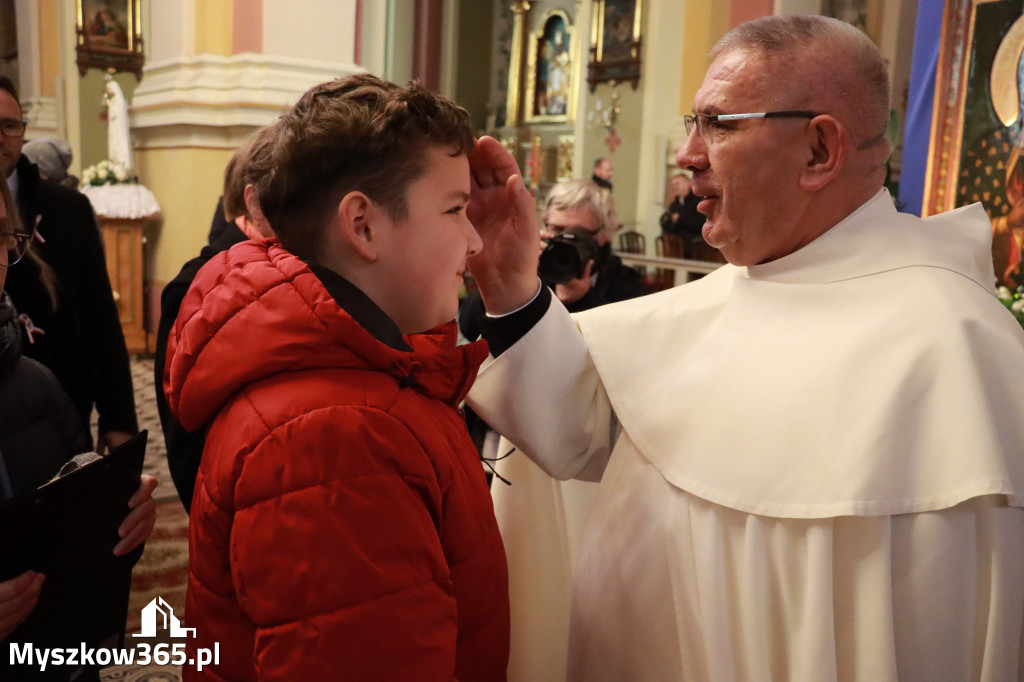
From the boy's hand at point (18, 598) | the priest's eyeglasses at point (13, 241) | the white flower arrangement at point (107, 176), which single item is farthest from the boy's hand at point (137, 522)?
the white flower arrangement at point (107, 176)

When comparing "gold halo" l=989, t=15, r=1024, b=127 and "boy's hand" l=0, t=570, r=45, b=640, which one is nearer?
"boy's hand" l=0, t=570, r=45, b=640

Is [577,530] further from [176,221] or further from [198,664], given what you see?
[176,221]

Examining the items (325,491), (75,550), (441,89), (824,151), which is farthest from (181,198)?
(325,491)

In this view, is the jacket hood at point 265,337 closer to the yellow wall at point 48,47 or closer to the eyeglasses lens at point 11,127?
the eyeglasses lens at point 11,127

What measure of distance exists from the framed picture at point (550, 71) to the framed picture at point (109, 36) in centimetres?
560

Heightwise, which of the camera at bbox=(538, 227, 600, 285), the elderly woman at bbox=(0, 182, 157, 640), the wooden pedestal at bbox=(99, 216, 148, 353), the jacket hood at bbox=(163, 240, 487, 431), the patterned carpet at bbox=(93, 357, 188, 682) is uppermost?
the jacket hood at bbox=(163, 240, 487, 431)

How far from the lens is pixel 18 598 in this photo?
1233mm

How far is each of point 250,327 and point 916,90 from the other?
4.87 m

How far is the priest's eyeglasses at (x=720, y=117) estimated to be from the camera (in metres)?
1.56

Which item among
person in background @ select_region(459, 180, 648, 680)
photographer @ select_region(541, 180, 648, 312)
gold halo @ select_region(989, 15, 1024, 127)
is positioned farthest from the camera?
gold halo @ select_region(989, 15, 1024, 127)

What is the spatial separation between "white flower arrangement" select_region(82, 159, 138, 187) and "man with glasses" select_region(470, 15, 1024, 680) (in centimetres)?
762

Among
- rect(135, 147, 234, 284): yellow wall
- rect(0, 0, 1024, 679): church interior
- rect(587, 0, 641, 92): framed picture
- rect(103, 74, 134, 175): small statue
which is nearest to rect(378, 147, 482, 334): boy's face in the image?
rect(0, 0, 1024, 679): church interior

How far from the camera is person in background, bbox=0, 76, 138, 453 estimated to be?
263cm

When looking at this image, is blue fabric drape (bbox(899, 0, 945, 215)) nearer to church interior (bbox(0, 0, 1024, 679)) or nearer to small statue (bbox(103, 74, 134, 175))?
church interior (bbox(0, 0, 1024, 679))
